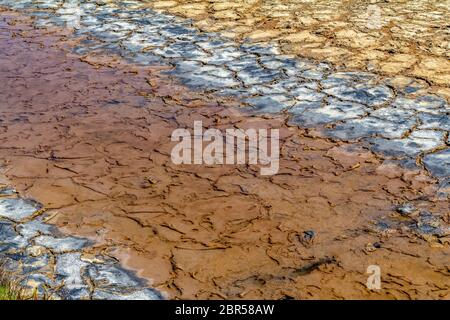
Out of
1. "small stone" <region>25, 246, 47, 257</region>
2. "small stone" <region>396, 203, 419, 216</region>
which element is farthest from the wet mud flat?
"small stone" <region>25, 246, 47, 257</region>

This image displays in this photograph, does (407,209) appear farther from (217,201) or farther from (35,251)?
(35,251)

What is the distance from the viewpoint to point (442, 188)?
3.96 meters

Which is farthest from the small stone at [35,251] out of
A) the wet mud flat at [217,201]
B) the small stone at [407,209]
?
the small stone at [407,209]

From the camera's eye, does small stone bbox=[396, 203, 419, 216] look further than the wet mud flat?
Yes

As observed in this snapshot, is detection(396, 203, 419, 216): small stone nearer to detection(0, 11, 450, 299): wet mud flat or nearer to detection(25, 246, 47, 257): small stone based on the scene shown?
detection(0, 11, 450, 299): wet mud flat

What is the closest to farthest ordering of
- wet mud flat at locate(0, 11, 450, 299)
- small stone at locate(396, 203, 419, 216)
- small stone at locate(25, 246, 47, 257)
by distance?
1. wet mud flat at locate(0, 11, 450, 299)
2. small stone at locate(25, 246, 47, 257)
3. small stone at locate(396, 203, 419, 216)

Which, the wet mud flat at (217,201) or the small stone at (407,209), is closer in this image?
the wet mud flat at (217,201)

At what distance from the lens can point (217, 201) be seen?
395 centimetres

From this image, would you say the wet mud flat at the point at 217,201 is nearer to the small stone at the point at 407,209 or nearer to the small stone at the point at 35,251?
the small stone at the point at 407,209

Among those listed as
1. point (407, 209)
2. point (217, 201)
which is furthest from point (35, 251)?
point (407, 209)

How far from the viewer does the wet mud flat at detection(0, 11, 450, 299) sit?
10.7ft

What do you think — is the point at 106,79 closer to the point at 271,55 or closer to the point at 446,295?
the point at 271,55

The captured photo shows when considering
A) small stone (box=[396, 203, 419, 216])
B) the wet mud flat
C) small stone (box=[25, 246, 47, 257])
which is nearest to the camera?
the wet mud flat

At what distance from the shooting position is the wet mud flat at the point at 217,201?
10.7ft
